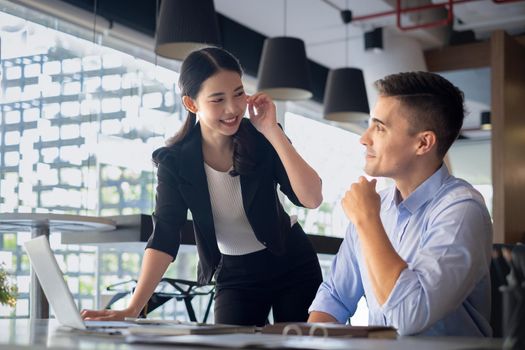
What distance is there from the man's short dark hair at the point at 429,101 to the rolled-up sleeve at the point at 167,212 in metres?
0.72

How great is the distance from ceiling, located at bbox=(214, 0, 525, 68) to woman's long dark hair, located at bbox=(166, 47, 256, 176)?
184 inches

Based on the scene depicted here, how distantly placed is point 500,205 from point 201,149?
15.1 ft

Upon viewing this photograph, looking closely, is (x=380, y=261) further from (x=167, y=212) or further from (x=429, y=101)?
(x=167, y=212)

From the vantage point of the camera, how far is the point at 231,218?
2.24 m

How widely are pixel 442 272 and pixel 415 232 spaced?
0.25 metres

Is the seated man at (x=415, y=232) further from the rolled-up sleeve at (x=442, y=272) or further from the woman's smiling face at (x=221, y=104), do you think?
the woman's smiling face at (x=221, y=104)

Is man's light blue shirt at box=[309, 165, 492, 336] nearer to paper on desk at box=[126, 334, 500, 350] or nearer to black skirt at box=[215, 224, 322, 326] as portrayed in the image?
paper on desk at box=[126, 334, 500, 350]

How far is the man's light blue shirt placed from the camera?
4.47 ft

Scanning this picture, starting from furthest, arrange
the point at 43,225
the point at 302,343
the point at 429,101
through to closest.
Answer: the point at 43,225
the point at 429,101
the point at 302,343

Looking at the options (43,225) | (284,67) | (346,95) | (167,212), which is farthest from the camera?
(346,95)

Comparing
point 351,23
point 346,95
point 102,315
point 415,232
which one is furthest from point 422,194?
point 351,23

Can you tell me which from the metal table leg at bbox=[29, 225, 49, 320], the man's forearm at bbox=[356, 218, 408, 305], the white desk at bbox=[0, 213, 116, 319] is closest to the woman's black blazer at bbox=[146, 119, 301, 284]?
the man's forearm at bbox=[356, 218, 408, 305]

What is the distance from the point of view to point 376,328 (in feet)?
3.66

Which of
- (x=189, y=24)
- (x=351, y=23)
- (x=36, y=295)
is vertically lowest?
(x=36, y=295)
